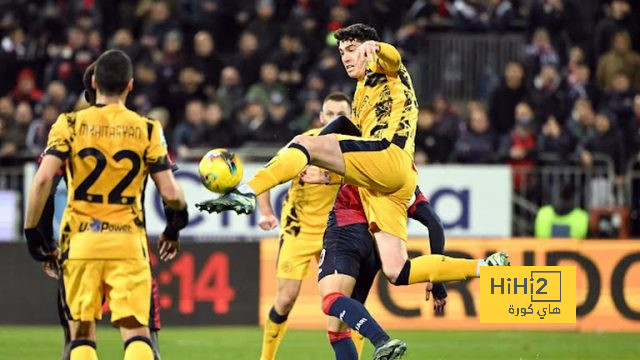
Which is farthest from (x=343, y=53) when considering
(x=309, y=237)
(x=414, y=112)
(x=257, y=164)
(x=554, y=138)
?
(x=554, y=138)

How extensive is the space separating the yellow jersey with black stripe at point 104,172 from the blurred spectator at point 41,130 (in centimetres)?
1125

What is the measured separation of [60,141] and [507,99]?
1302 centimetres

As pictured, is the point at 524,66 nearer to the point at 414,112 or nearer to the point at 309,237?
the point at 309,237

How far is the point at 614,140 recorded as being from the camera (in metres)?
19.3

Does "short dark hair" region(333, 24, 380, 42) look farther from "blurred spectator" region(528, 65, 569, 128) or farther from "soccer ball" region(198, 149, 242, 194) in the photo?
"blurred spectator" region(528, 65, 569, 128)

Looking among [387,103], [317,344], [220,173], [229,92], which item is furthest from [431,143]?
[220,173]

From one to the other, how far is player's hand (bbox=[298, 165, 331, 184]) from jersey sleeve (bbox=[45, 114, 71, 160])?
290cm

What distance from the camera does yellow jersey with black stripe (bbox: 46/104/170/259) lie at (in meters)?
8.39

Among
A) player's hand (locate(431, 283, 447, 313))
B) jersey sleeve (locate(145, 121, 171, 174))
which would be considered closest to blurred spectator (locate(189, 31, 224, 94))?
player's hand (locate(431, 283, 447, 313))

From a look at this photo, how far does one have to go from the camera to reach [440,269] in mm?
10266

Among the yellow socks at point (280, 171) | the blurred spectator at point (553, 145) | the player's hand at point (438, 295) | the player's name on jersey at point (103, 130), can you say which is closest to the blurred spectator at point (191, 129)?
the blurred spectator at point (553, 145)

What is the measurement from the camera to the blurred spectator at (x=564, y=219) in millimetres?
18594

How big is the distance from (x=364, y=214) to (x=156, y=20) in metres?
11.8

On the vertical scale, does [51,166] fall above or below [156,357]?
above
